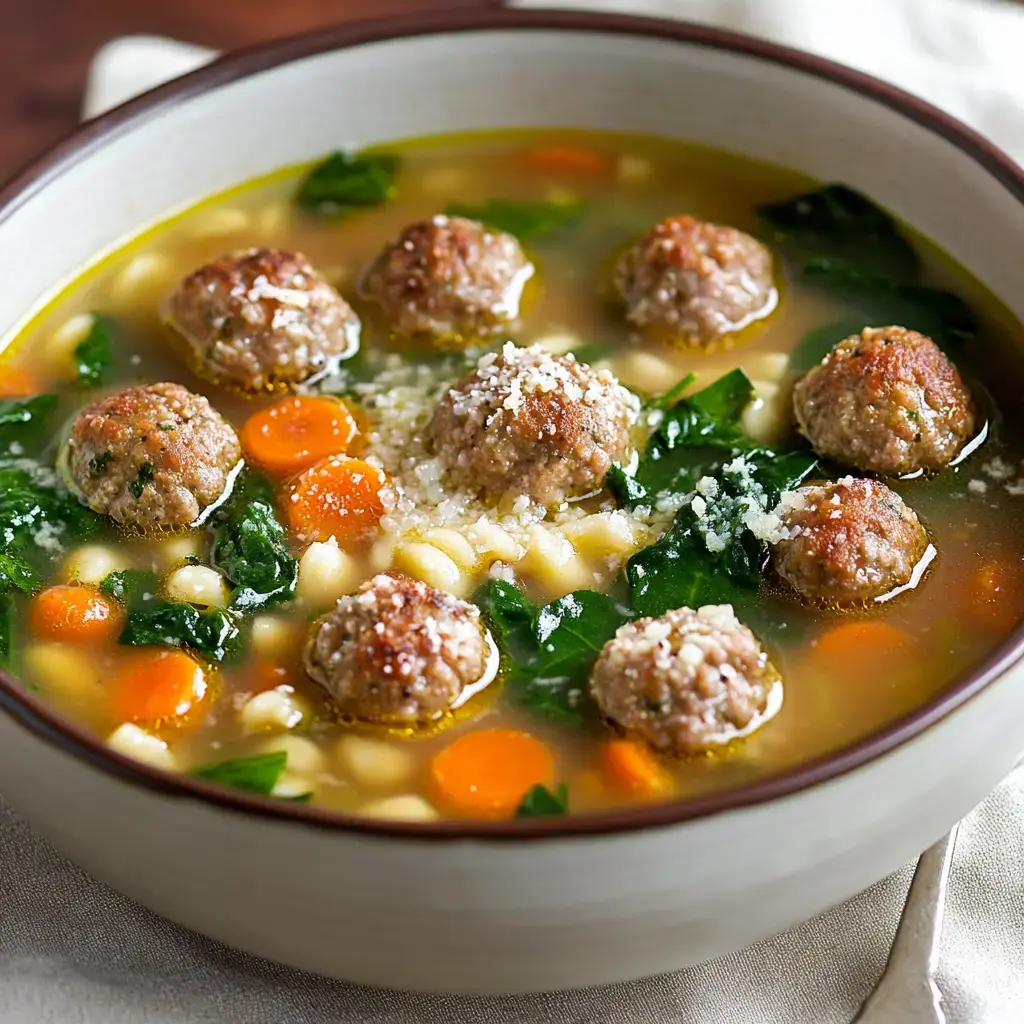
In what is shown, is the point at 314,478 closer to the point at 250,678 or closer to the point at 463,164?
the point at 250,678

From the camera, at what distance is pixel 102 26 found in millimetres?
6242

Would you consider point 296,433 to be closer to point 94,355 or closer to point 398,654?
point 94,355

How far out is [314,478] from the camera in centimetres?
386

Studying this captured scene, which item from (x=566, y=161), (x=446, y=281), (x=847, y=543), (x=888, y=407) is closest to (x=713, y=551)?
(x=847, y=543)

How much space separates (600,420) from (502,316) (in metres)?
0.70

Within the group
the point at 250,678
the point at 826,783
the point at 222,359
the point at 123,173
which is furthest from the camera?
the point at 123,173

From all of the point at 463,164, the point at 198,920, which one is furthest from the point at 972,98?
the point at 198,920

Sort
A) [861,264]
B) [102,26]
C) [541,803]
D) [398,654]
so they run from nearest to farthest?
[541,803] → [398,654] → [861,264] → [102,26]

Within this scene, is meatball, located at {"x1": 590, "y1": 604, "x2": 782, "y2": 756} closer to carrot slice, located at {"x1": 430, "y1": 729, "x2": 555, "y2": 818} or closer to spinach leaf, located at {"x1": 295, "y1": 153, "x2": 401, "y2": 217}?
carrot slice, located at {"x1": 430, "y1": 729, "x2": 555, "y2": 818}

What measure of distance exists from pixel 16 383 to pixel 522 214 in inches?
62.5

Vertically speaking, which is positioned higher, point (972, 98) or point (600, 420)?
point (972, 98)

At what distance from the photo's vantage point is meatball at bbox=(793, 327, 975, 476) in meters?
3.81

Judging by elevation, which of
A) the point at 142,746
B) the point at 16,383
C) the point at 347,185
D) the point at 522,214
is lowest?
the point at 16,383

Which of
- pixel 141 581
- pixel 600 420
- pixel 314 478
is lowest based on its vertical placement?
pixel 141 581
